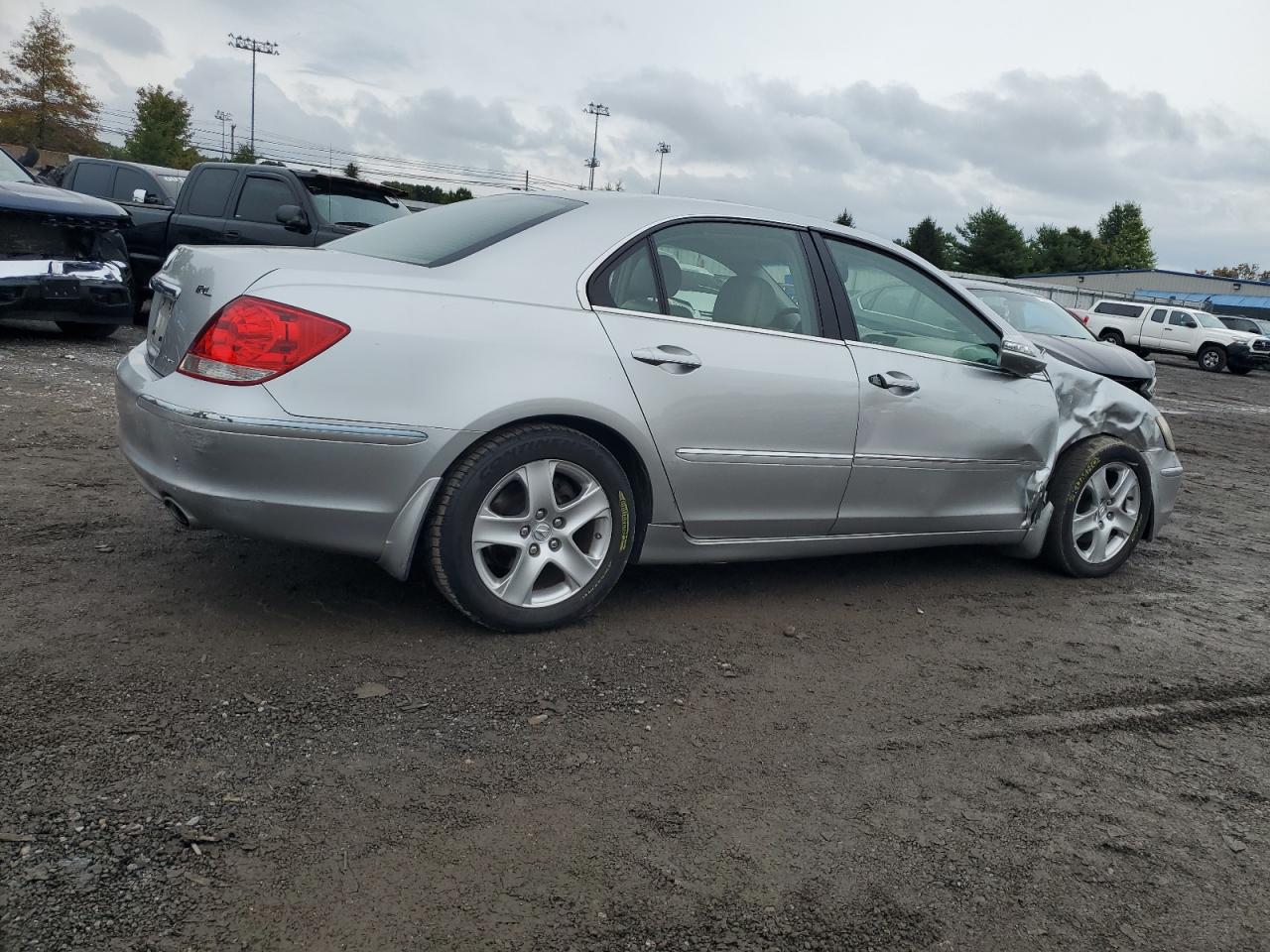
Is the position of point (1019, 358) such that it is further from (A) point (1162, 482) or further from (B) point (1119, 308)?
(B) point (1119, 308)

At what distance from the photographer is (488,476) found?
3375mm

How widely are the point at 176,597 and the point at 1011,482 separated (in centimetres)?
340

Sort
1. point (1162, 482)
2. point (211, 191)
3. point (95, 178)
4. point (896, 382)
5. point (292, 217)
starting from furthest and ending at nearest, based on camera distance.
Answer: point (95, 178)
point (211, 191)
point (292, 217)
point (1162, 482)
point (896, 382)

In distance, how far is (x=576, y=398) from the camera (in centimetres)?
347

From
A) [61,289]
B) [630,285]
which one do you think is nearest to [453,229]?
[630,285]

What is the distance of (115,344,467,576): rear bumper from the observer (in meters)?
3.13

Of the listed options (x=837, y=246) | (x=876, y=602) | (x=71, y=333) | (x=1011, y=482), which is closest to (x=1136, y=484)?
(x=1011, y=482)

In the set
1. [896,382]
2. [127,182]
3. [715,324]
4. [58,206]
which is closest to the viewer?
[715,324]

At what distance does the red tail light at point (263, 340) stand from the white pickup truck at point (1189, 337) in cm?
2973

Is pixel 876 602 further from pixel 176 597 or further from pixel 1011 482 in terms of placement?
pixel 176 597

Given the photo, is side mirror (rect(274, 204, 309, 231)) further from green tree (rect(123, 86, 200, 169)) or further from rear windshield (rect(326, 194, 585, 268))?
green tree (rect(123, 86, 200, 169))

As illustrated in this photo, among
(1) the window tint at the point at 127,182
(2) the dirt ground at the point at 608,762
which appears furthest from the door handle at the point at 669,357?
(1) the window tint at the point at 127,182

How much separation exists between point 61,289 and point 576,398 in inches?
269

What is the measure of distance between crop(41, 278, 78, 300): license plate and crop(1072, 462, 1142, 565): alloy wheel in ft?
25.1
